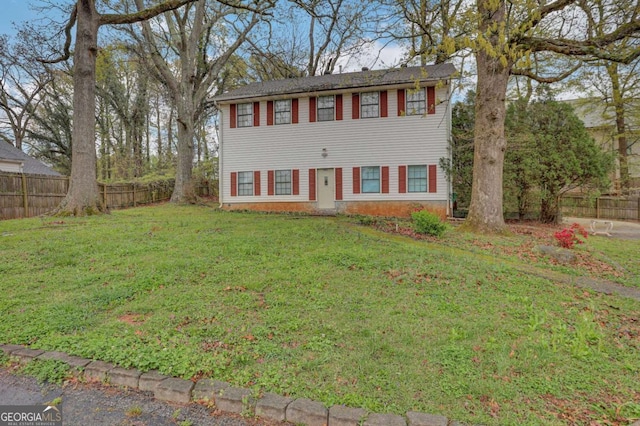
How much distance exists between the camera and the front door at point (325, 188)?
14258mm

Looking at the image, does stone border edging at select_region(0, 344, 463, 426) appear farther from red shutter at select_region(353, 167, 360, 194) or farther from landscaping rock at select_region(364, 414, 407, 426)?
red shutter at select_region(353, 167, 360, 194)

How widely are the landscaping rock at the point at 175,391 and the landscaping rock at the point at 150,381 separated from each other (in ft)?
0.12

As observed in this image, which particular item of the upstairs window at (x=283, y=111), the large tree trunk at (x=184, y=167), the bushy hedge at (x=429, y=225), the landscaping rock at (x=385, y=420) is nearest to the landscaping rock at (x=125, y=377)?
the landscaping rock at (x=385, y=420)

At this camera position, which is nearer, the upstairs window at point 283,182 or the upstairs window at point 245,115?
the upstairs window at point 283,182

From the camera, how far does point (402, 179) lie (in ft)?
43.9

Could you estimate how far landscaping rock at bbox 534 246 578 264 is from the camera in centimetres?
585

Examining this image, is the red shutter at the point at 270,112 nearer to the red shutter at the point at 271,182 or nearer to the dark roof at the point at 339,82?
Result: the dark roof at the point at 339,82

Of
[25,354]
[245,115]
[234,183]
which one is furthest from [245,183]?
[25,354]

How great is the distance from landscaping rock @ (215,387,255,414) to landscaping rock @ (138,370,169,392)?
1.61 ft

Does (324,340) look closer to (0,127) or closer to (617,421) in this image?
(617,421)

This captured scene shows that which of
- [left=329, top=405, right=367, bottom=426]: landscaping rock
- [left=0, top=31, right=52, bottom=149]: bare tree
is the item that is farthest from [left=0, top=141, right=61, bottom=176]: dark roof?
→ [left=329, top=405, right=367, bottom=426]: landscaping rock

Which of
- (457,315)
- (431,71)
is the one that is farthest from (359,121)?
(457,315)

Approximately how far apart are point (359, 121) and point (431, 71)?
370 centimetres

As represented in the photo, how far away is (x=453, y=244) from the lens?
712 cm
